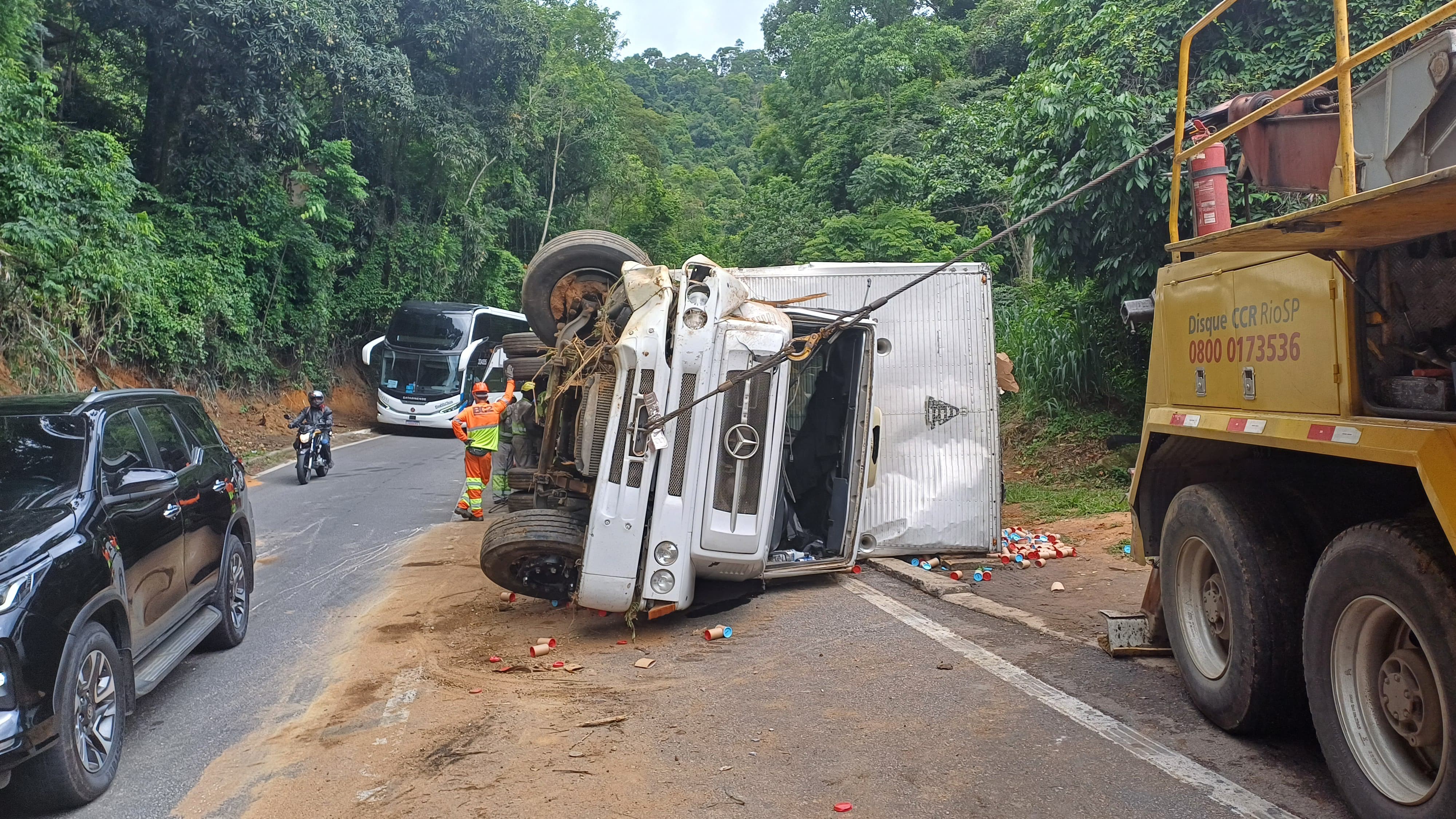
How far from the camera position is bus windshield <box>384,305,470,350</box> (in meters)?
27.8

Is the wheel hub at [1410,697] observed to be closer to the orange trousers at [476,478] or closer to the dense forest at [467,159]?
the dense forest at [467,159]

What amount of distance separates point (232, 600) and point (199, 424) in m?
1.35

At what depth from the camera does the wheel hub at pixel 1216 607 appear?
4.72 meters

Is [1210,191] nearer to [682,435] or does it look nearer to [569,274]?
[682,435]

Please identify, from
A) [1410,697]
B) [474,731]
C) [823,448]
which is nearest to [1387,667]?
[1410,697]

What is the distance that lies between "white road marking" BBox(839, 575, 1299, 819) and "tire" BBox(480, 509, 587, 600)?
7.15 ft

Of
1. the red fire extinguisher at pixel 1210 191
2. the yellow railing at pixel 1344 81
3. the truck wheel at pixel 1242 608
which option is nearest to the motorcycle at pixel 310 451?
the truck wheel at pixel 1242 608

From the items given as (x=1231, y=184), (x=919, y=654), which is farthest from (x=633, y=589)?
(x=1231, y=184)

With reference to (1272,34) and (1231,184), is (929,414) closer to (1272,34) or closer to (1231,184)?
(1231,184)

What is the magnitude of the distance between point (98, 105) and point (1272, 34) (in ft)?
77.9

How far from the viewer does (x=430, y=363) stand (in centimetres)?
2748

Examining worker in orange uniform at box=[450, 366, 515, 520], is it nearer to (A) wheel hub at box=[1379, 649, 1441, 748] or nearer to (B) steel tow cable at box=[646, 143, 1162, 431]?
(B) steel tow cable at box=[646, 143, 1162, 431]

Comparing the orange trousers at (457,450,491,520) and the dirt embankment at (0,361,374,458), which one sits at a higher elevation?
the dirt embankment at (0,361,374,458)

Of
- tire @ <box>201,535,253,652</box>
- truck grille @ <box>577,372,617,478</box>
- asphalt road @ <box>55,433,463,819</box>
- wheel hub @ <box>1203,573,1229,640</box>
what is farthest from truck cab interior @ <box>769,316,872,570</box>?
tire @ <box>201,535,253,652</box>
